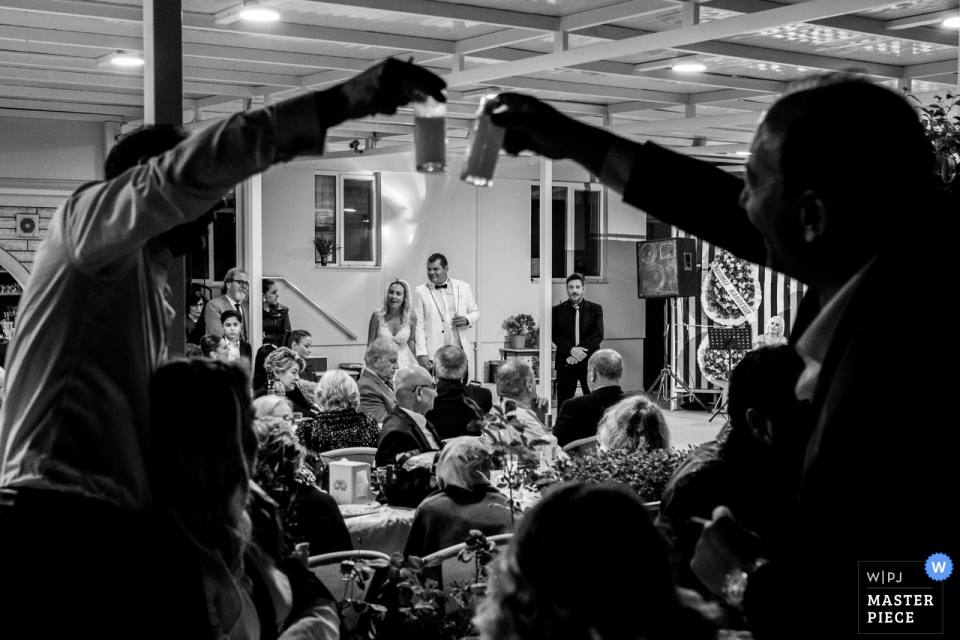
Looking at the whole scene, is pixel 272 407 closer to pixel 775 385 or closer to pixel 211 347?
pixel 775 385

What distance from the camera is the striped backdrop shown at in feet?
43.9

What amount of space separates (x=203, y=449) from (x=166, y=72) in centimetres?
107

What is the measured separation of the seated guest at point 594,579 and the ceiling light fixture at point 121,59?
7905mm

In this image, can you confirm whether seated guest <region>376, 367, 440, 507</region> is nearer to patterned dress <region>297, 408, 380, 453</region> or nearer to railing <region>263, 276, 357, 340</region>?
patterned dress <region>297, 408, 380, 453</region>

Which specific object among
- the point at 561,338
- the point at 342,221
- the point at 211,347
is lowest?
the point at 561,338

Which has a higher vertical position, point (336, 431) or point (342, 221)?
point (342, 221)

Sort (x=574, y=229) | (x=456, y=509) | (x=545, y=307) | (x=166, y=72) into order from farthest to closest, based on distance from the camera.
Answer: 1. (x=574, y=229)
2. (x=545, y=307)
3. (x=456, y=509)
4. (x=166, y=72)

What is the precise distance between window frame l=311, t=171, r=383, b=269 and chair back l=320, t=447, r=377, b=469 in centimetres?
845

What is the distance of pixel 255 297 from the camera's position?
952cm

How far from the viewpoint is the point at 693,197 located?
1.51 metres

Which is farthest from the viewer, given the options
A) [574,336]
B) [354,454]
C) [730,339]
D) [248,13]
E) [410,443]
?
[730,339]

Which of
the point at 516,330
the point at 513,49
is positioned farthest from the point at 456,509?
the point at 516,330

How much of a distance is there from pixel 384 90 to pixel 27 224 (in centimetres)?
1152

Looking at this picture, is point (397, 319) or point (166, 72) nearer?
point (166, 72)
